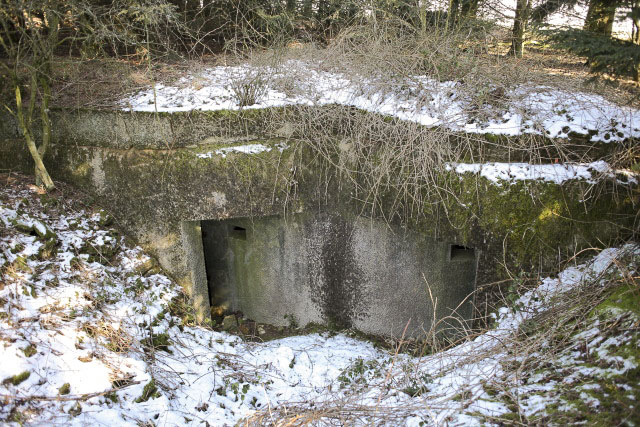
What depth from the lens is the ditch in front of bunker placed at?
4.18 metres

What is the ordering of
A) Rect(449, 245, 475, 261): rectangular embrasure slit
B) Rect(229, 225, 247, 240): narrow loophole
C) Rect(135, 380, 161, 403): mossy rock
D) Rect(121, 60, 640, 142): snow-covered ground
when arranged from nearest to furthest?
Rect(135, 380, 161, 403): mossy rock, Rect(121, 60, 640, 142): snow-covered ground, Rect(449, 245, 475, 261): rectangular embrasure slit, Rect(229, 225, 247, 240): narrow loophole

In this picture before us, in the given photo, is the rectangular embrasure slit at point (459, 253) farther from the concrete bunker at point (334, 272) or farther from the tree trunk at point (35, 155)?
the tree trunk at point (35, 155)

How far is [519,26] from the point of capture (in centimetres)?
600

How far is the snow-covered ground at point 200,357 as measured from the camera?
229 cm

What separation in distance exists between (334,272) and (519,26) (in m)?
4.41

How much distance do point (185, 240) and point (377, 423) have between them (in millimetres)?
2937

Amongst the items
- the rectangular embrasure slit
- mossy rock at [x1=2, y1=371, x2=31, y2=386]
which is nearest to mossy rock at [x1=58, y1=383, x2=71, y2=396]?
mossy rock at [x1=2, y1=371, x2=31, y2=386]

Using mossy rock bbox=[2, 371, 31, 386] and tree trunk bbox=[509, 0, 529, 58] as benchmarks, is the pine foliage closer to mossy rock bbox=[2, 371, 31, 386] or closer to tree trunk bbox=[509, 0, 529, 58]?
tree trunk bbox=[509, 0, 529, 58]

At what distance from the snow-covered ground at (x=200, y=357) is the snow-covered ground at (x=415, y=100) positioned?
1.07 m

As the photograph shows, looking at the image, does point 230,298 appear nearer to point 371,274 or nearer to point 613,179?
point 371,274

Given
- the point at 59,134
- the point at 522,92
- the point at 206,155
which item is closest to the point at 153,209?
the point at 206,155

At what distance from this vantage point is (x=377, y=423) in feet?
7.90

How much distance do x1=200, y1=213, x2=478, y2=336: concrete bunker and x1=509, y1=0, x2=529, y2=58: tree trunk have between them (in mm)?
3316

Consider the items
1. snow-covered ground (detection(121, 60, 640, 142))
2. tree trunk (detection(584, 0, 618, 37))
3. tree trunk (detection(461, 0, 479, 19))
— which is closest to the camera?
tree trunk (detection(584, 0, 618, 37))
